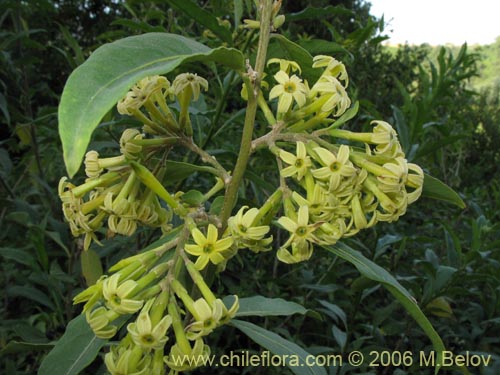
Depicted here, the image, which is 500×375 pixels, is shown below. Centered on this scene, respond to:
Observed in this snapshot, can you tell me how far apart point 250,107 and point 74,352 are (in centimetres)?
76

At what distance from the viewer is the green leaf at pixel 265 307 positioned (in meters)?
1.43

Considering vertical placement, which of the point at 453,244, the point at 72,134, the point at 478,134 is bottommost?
the point at 478,134

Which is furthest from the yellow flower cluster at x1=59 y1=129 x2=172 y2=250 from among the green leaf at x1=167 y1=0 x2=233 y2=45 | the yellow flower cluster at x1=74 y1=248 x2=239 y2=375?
the green leaf at x1=167 y1=0 x2=233 y2=45

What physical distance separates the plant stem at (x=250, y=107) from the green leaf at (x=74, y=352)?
0.45 meters

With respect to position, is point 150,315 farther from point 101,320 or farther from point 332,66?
point 332,66

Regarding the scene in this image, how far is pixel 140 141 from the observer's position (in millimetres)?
1143

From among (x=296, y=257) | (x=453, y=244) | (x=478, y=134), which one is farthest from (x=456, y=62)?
(x=478, y=134)

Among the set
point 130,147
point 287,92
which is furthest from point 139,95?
point 287,92

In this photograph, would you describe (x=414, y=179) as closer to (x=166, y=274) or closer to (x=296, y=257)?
(x=296, y=257)

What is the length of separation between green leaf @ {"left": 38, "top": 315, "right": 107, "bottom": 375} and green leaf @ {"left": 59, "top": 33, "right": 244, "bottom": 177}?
72cm

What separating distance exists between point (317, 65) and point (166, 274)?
0.65 meters

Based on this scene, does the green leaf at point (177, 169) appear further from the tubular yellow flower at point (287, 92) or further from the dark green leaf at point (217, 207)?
the tubular yellow flower at point (287, 92)

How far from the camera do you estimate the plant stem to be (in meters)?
1.15

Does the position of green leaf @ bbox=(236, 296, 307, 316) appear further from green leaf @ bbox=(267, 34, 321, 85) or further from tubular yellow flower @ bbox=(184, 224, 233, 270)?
green leaf @ bbox=(267, 34, 321, 85)
